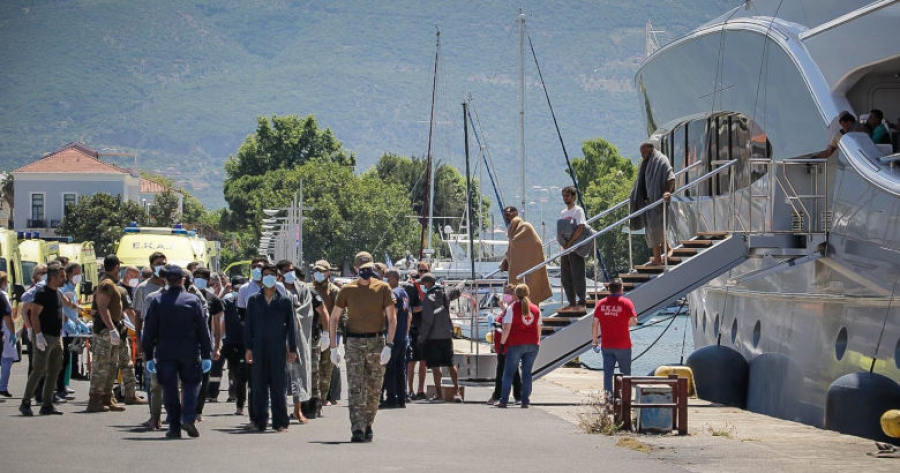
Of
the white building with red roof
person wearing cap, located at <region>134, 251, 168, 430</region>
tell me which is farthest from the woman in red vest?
the white building with red roof

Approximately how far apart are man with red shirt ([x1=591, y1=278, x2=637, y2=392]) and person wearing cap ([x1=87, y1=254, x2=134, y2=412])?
6177mm

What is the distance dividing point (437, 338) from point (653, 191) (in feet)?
13.3

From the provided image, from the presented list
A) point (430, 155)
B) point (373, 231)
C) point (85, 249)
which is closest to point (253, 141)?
point (373, 231)

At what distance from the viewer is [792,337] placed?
20562 mm

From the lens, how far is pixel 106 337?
17938mm

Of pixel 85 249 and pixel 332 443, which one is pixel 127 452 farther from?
pixel 85 249

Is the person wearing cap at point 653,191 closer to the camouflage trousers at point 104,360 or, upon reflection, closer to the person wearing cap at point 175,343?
the camouflage trousers at point 104,360

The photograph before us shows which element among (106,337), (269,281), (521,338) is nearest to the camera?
(269,281)

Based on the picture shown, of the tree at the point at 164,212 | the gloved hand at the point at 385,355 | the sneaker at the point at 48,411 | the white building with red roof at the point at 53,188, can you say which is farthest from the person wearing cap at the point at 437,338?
the white building with red roof at the point at 53,188

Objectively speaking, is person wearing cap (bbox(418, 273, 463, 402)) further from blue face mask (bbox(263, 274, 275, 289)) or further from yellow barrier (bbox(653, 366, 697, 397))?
blue face mask (bbox(263, 274, 275, 289))

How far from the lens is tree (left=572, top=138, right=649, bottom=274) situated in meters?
96.7

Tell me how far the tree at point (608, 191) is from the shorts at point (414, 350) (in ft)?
230

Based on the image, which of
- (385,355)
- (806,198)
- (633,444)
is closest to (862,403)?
(633,444)

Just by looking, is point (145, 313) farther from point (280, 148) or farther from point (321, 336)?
point (280, 148)
